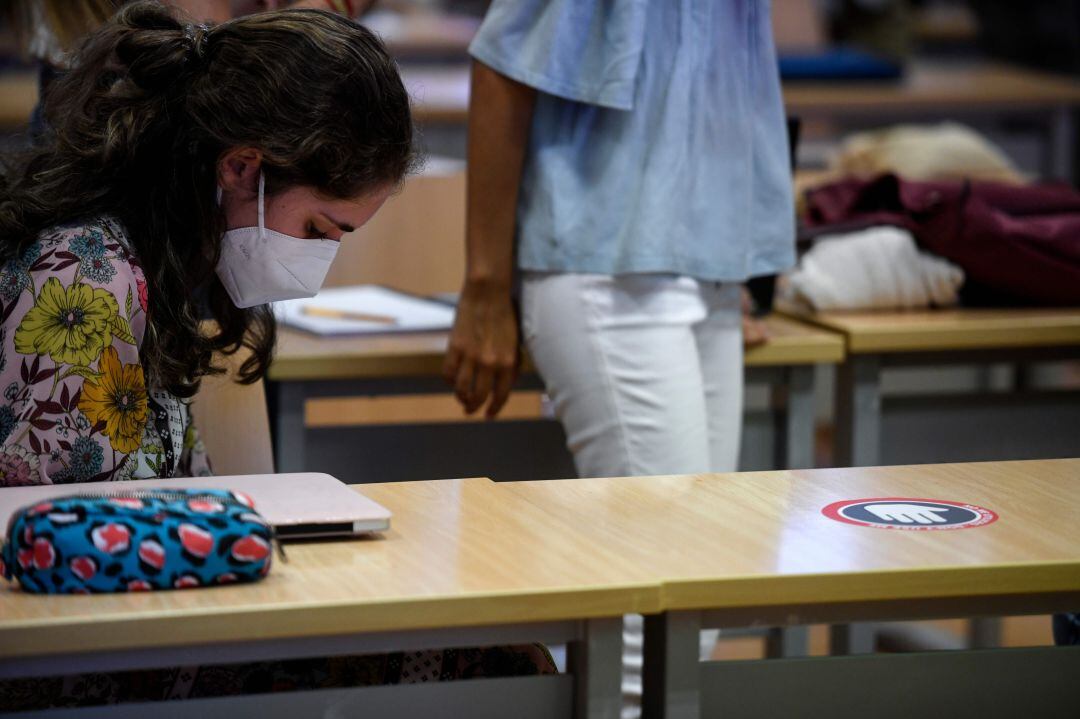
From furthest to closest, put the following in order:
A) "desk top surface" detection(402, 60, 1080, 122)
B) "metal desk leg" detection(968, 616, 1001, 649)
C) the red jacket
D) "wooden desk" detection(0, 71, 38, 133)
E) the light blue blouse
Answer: "desk top surface" detection(402, 60, 1080, 122)
"wooden desk" detection(0, 71, 38, 133)
"metal desk leg" detection(968, 616, 1001, 649)
the red jacket
the light blue blouse

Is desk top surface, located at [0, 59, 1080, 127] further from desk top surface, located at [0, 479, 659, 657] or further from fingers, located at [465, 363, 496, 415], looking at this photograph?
desk top surface, located at [0, 479, 659, 657]

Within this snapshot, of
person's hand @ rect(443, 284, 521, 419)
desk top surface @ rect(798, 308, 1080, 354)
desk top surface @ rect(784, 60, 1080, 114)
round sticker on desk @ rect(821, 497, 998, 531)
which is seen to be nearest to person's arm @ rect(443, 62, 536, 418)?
person's hand @ rect(443, 284, 521, 419)

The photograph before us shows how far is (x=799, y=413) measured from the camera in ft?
7.95

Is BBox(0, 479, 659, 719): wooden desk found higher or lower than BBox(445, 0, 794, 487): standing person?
lower

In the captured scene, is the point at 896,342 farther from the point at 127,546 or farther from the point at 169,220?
the point at 127,546

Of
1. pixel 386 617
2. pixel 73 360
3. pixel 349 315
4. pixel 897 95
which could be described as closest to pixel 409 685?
pixel 386 617

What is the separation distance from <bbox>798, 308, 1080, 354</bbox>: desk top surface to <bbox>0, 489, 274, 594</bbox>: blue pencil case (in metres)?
1.48

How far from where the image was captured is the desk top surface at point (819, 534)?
112 cm

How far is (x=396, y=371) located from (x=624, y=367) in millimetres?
437

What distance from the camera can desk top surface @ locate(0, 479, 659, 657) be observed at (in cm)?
100

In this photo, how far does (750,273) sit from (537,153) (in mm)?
323

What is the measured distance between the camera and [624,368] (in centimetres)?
191

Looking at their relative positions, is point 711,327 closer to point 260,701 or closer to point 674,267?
point 674,267

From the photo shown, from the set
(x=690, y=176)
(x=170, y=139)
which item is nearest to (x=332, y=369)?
(x=690, y=176)
